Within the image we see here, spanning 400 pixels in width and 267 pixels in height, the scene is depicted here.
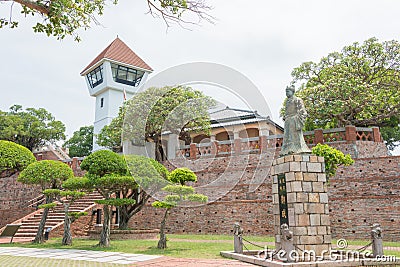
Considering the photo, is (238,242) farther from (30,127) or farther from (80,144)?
(80,144)

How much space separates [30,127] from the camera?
2858cm

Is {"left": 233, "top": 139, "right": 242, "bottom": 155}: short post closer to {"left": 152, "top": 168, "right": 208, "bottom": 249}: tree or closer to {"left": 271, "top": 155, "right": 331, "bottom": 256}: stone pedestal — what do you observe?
{"left": 152, "top": 168, "right": 208, "bottom": 249}: tree

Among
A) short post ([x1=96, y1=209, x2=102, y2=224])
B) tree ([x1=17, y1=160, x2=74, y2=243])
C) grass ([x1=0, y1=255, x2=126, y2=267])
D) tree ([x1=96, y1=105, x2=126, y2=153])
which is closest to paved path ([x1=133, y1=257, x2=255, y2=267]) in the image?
grass ([x1=0, y1=255, x2=126, y2=267])

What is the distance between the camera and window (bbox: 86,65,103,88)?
1266 inches

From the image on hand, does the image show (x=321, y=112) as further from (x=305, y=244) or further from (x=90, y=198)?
(x=90, y=198)

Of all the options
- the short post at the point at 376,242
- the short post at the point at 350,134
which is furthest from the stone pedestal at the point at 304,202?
the short post at the point at 350,134

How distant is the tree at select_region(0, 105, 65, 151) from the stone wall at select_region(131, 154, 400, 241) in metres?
15.9

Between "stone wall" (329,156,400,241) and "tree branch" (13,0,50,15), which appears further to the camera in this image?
"stone wall" (329,156,400,241)

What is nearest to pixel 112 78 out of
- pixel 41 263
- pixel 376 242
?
pixel 41 263

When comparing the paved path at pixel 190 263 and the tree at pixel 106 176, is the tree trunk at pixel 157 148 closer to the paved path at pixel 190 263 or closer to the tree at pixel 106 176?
the tree at pixel 106 176

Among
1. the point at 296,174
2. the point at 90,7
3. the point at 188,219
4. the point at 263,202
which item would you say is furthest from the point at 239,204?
the point at 90,7

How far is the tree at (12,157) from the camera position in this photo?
18.8 m

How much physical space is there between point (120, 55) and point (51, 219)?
20519 mm

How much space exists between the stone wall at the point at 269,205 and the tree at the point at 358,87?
138 inches
